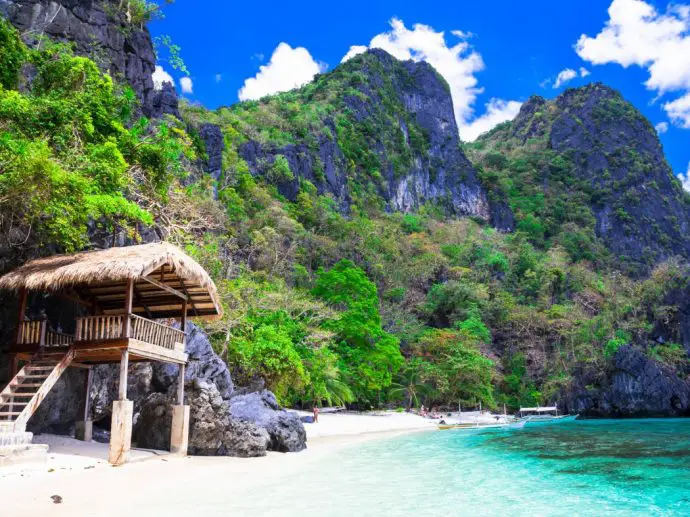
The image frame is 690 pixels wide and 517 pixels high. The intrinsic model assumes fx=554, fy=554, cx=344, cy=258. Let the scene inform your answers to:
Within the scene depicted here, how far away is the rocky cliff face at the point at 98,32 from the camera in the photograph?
19.7m

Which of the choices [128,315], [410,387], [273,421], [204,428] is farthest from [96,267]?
[410,387]

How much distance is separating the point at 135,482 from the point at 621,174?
81.6 m

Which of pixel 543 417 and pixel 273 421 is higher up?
pixel 273 421

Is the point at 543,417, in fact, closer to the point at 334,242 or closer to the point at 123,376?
the point at 334,242

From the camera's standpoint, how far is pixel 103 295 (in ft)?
38.2

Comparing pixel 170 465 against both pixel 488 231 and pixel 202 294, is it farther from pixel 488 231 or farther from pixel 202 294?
pixel 488 231

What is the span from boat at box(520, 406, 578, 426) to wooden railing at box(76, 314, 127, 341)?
2315cm

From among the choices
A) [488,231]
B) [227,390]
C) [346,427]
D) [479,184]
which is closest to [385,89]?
[479,184]

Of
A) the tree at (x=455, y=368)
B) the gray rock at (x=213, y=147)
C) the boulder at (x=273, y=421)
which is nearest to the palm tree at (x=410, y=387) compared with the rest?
the tree at (x=455, y=368)

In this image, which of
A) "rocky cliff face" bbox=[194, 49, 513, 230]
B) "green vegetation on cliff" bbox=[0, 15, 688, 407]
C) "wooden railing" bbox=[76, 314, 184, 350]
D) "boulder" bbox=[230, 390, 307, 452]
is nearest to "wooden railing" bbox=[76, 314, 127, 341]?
"wooden railing" bbox=[76, 314, 184, 350]

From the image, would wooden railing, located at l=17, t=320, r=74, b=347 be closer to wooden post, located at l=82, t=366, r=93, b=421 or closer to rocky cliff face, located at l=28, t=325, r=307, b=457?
wooden post, located at l=82, t=366, r=93, b=421

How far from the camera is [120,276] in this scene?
352 inches

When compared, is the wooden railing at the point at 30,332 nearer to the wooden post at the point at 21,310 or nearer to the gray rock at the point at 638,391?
the wooden post at the point at 21,310

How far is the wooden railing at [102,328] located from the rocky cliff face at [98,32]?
12083mm
